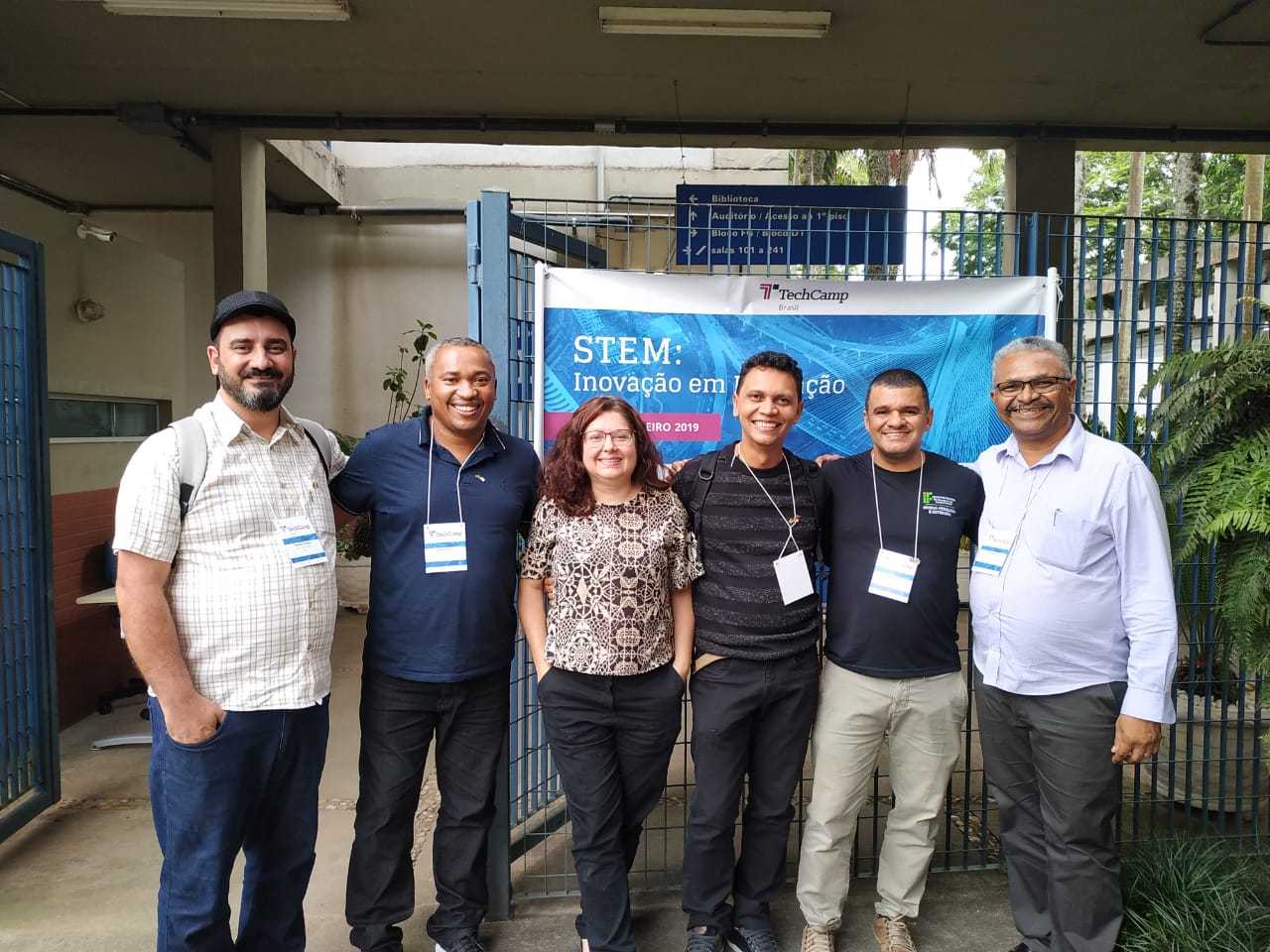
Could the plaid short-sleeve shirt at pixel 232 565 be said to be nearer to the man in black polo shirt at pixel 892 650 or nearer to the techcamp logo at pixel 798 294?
the man in black polo shirt at pixel 892 650

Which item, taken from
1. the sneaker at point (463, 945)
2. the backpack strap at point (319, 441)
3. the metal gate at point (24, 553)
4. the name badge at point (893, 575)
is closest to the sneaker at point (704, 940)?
the sneaker at point (463, 945)

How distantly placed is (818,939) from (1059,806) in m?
0.88

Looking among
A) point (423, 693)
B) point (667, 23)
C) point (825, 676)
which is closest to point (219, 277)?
point (667, 23)

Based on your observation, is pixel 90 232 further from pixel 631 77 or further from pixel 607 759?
pixel 607 759

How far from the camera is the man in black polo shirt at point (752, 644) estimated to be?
2.41 meters

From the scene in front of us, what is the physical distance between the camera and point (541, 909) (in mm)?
2930

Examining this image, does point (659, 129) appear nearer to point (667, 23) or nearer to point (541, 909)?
point (667, 23)

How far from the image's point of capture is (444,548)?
2385 millimetres

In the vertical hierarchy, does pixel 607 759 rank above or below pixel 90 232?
below

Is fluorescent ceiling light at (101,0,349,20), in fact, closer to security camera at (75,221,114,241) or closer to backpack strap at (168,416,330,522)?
security camera at (75,221,114,241)

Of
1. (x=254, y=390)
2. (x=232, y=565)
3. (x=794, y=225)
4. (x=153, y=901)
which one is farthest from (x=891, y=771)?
(x=794, y=225)

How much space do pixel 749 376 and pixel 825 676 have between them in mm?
1006

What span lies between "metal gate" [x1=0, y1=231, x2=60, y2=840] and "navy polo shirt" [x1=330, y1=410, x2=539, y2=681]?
204cm

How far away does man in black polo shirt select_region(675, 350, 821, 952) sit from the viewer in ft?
7.91
